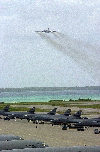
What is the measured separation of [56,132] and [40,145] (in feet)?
101

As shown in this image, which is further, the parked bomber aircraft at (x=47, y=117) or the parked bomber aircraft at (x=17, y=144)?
the parked bomber aircraft at (x=47, y=117)

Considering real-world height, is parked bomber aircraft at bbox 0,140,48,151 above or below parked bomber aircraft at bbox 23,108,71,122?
below

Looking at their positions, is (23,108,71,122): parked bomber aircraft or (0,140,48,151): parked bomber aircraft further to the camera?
(23,108,71,122): parked bomber aircraft

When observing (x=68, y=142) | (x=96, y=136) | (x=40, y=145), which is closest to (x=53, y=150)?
(x=40, y=145)

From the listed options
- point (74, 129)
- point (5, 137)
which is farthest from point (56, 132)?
point (5, 137)

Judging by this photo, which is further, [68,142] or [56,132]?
[56,132]

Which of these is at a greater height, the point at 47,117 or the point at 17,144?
the point at 47,117

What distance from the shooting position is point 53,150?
43156 mm

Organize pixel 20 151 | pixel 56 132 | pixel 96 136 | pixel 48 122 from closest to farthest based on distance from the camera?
pixel 20 151 < pixel 96 136 < pixel 56 132 < pixel 48 122

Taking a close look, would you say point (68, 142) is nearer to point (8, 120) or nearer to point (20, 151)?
point (20, 151)

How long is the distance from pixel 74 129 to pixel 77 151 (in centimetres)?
4213

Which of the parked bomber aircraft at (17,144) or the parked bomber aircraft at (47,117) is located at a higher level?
the parked bomber aircraft at (47,117)

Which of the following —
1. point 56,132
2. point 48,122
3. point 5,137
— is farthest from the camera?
point 48,122

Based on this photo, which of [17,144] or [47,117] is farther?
[47,117]
